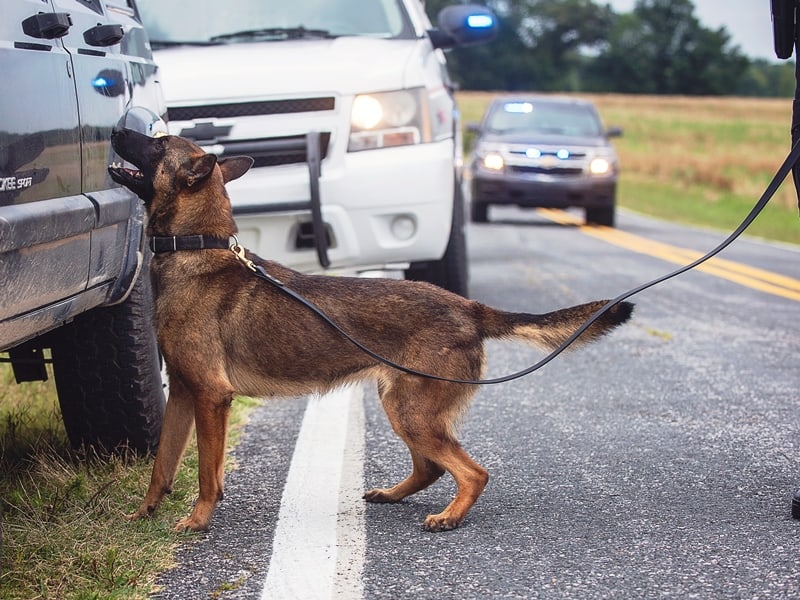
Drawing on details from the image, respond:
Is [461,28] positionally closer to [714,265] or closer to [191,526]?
[191,526]

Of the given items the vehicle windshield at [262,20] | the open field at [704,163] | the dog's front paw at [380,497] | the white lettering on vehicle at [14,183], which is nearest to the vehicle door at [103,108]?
the white lettering on vehicle at [14,183]

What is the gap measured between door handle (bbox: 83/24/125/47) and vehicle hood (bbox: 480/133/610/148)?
13837mm

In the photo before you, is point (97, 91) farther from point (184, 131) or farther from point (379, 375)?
point (184, 131)

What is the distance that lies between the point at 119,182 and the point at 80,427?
1093mm

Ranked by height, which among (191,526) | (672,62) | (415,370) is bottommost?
(672,62)

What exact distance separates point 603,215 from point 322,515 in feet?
47.5

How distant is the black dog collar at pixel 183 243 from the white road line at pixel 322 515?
65 centimetres

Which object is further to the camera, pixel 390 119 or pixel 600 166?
pixel 600 166

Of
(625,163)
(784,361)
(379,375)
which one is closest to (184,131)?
(379,375)

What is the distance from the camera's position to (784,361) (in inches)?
274

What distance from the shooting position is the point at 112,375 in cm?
445

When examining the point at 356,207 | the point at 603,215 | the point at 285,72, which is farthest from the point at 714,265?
the point at 285,72

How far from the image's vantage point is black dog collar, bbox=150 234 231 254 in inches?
159

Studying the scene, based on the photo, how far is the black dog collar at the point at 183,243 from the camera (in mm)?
4047
